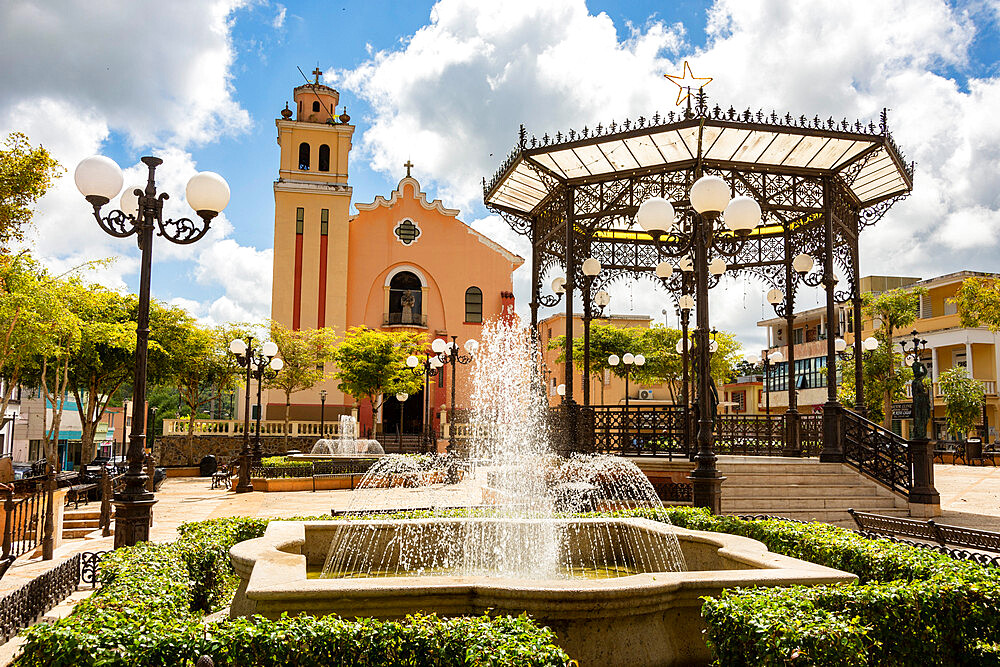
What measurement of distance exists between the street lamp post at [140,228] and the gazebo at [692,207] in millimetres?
4495

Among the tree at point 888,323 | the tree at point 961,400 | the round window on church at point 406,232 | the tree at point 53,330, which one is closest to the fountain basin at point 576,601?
the tree at point 53,330

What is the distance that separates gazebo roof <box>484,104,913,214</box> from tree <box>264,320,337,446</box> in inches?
780

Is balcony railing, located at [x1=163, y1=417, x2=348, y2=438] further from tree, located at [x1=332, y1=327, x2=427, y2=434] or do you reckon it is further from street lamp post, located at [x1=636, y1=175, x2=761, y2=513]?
street lamp post, located at [x1=636, y1=175, x2=761, y2=513]

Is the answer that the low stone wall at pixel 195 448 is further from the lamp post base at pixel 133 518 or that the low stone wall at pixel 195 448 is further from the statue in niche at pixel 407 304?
the lamp post base at pixel 133 518

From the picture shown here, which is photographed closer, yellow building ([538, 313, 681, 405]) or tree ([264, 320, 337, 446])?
tree ([264, 320, 337, 446])

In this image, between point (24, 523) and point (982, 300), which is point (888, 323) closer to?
point (982, 300)

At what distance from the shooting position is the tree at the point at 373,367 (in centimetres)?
2841

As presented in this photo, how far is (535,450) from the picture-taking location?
1230 cm

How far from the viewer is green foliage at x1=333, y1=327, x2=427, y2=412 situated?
2842 centimetres

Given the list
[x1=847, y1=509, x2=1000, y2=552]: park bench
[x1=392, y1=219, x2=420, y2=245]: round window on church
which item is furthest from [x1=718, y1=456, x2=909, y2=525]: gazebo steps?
[x1=392, y1=219, x2=420, y2=245]: round window on church

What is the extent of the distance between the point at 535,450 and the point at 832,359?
506cm

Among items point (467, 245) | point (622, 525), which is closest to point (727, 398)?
point (467, 245)

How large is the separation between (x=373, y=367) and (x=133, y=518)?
870 inches

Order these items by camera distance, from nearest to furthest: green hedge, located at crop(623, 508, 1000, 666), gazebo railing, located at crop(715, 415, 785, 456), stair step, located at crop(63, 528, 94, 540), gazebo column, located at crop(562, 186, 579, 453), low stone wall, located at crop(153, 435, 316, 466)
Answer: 1. green hedge, located at crop(623, 508, 1000, 666)
2. stair step, located at crop(63, 528, 94, 540)
3. gazebo column, located at crop(562, 186, 579, 453)
4. gazebo railing, located at crop(715, 415, 785, 456)
5. low stone wall, located at crop(153, 435, 316, 466)
